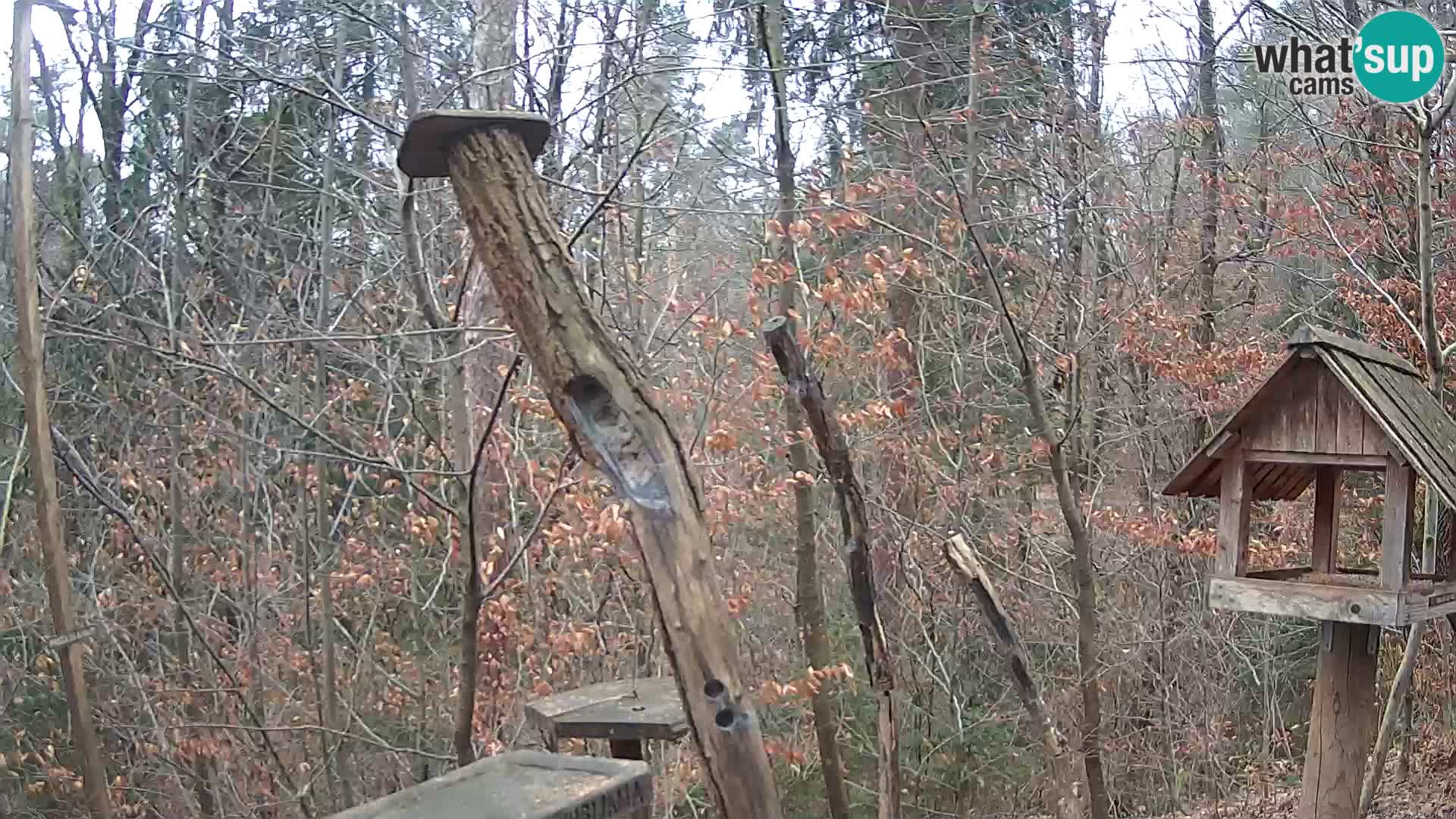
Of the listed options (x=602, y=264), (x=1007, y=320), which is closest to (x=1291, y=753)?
(x=1007, y=320)

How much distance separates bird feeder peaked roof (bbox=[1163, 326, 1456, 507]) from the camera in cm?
308

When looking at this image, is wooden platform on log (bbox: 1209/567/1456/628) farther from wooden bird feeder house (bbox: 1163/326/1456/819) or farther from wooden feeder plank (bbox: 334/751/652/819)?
wooden feeder plank (bbox: 334/751/652/819)

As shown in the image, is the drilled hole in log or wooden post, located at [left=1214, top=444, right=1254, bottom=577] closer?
the drilled hole in log

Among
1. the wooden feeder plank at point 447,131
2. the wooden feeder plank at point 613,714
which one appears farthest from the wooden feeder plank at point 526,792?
the wooden feeder plank at point 447,131

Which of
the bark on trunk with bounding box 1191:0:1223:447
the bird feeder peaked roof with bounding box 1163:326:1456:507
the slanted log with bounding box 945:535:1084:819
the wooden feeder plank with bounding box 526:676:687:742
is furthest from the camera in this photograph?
the bark on trunk with bounding box 1191:0:1223:447

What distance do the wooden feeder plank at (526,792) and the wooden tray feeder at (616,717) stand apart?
1.58 ft

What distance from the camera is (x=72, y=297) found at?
18.0 ft

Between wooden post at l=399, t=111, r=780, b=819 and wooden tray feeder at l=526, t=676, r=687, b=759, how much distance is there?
0.56m

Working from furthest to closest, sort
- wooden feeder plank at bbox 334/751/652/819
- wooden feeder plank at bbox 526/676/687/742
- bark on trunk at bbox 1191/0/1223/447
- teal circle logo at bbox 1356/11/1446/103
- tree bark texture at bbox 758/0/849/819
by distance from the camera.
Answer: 1. bark on trunk at bbox 1191/0/1223/447
2. tree bark texture at bbox 758/0/849/819
3. teal circle logo at bbox 1356/11/1446/103
4. wooden feeder plank at bbox 526/676/687/742
5. wooden feeder plank at bbox 334/751/652/819

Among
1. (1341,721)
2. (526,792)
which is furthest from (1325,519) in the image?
(526,792)

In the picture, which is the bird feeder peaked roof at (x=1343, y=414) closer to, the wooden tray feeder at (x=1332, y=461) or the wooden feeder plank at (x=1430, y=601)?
the wooden tray feeder at (x=1332, y=461)

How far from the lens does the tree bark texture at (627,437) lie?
2643 millimetres

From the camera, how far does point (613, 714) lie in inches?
135

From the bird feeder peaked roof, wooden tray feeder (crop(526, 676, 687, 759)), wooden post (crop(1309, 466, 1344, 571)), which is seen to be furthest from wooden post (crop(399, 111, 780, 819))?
wooden post (crop(1309, 466, 1344, 571))
